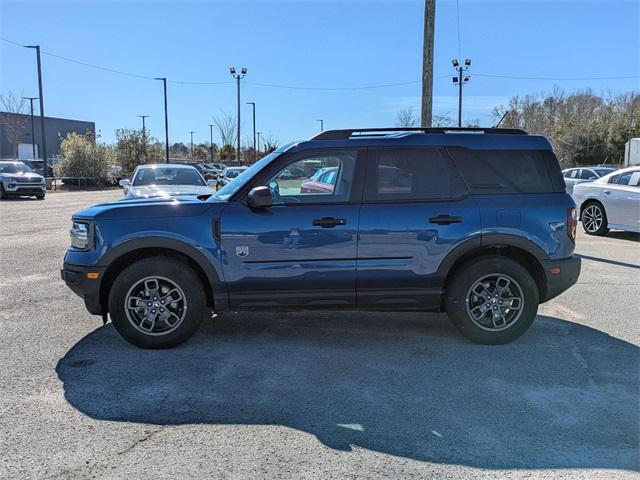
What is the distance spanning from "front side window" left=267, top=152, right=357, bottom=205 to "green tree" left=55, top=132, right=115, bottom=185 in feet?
109

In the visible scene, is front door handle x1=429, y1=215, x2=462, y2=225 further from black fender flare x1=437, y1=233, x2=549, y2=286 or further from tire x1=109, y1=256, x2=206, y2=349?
tire x1=109, y1=256, x2=206, y2=349

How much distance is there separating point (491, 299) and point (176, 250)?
2.99 metres

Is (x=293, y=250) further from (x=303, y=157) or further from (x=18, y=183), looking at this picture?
(x=18, y=183)

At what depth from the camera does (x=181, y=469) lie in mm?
3016

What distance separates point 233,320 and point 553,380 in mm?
3249

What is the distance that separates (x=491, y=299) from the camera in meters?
5.03

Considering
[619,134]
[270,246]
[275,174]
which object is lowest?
[270,246]

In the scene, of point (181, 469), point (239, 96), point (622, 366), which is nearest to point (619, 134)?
point (239, 96)

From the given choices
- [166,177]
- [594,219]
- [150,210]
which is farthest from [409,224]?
[594,219]

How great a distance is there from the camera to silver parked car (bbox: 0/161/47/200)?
22922 mm

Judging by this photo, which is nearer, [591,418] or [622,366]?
[591,418]

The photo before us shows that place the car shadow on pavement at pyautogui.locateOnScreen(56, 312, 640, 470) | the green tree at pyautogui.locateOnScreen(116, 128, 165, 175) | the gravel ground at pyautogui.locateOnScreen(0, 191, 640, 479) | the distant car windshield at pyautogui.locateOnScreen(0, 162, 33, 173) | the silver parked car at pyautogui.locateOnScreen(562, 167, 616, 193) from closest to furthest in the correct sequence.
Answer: the gravel ground at pyautogui.locateOnScreen(0, 191, 640, 479) < the car shadow on pavement at pyautogui.locateOnScreen(56, 312, 640, 470) < the silver parked car at pyautogui.locateOnScreen(562, 167, 616, 193) < the distant car windshield at pyautogui.locateOnScreen(0, 162, 33, 173) < the green tree at pyautogui.locateOnScreen(116, 128, 165, 175)

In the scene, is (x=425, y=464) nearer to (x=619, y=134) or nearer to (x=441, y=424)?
(x=441, y=424)

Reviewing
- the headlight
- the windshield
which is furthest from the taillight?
the headlight
